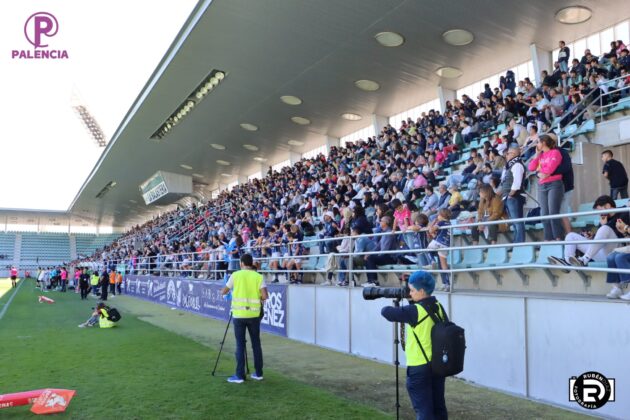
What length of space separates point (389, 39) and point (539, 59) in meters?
4.98

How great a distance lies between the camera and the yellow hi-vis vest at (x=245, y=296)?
7.75 m

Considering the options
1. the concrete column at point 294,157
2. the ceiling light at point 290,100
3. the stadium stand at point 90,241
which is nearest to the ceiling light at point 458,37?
the ceiling light at point 290,100

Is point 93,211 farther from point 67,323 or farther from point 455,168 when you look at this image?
point 455,168

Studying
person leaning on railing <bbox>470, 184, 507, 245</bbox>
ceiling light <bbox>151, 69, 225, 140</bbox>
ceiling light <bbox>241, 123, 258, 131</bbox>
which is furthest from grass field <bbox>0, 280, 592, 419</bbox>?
ceiling light <bbox>241, 123, 258, 131</bbox>

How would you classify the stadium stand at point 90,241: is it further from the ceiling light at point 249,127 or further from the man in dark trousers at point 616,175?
the man in dark trousers at point 616,175

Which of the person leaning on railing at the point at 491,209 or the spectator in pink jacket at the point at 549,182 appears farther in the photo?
the person leaning on railing at the point at 491,209

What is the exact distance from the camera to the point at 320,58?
18.6 metres

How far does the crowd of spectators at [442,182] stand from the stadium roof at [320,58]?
1649mm

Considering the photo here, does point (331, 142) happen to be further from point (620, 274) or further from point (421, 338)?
point (421, 338)

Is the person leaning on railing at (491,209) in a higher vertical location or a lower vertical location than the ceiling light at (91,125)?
lower

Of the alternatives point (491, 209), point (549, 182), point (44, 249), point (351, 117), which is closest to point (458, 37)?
point (351, 117)

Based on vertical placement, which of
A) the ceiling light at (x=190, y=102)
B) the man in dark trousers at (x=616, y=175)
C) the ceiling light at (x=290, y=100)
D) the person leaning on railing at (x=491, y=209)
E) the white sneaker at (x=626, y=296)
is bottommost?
the white sneaker at (x=626, y=296)

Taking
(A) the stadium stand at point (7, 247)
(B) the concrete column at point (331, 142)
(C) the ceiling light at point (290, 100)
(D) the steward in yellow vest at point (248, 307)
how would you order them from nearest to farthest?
(D) the steward in yellow vest at point (248, 307) → (C) the ceiling light at point (290, 100) → (B) the concrete column at point (331, 142) → (A) the stadium stand at point (7, 247)

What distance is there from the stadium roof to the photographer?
1216 centimetres
